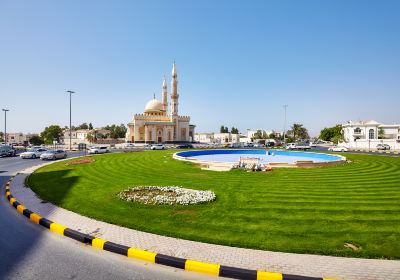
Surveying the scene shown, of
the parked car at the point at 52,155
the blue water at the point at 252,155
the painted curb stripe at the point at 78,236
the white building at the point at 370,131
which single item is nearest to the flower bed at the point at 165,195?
the painted curb stripe at the point at 78,236

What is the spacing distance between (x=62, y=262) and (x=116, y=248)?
1401 mm

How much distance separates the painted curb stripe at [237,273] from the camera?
6.21 meters

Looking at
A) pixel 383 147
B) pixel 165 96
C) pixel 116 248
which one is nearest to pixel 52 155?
pixel 116 248

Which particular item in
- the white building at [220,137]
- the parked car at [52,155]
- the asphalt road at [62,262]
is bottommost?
the asphalt road at [62,262]

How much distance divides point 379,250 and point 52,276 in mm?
8501

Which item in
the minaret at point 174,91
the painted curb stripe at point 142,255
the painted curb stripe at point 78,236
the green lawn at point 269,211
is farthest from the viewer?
the minaret at point 174,91

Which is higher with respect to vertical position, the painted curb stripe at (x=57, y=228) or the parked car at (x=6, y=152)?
the parked car at (x=6, y=152)

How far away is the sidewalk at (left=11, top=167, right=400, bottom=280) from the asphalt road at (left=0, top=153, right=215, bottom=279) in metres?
0.59

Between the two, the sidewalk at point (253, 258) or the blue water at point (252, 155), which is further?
the blue water at point (252, 155)

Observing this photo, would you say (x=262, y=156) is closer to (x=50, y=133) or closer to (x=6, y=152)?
(x=6, y=152)

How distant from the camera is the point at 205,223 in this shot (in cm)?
950

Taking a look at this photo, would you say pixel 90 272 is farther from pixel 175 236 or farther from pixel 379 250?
pixel 379 250

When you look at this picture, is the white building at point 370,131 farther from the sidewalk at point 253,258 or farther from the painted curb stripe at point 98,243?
the painted curb stripe at point 98,243

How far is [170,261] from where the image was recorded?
6.89 m
